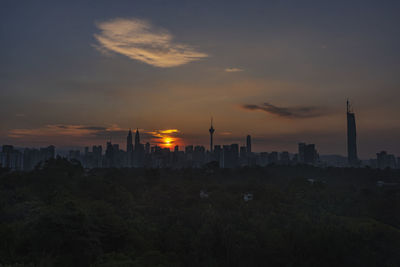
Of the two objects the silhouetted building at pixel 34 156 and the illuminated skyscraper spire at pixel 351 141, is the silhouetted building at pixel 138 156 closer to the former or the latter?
the silhouetted building at pixel 34 156

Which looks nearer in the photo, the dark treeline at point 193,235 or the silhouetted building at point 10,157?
the dark treeline at point 193,235

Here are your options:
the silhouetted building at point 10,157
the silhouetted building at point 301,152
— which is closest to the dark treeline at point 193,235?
the silhouetted building at point 10,157

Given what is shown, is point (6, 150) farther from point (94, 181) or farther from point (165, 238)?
point (165, 238)

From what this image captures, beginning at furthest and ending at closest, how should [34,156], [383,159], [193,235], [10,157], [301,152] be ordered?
[301,152]
[383,159]
[34,156]
[10,157]
[193,235]

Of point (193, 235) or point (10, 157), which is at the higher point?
point (10, 157)

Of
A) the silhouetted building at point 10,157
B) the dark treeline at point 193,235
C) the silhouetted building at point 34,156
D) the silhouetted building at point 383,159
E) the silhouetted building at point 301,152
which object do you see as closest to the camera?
the dark treeline at point 193,235

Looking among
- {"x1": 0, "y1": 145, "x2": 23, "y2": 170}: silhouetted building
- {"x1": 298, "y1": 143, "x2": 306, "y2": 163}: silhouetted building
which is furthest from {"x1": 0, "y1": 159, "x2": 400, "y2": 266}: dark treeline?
{"x1": 298, "y1": 143, "x2": 306, "y2": 163}: silhouetted building

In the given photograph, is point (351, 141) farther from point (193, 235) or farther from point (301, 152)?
point (193, 235)

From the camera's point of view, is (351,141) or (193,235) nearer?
(193,235)

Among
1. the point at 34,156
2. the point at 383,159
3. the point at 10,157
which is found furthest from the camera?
the point at 383,159

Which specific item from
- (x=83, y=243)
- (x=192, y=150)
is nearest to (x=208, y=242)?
(x=83, y=243)

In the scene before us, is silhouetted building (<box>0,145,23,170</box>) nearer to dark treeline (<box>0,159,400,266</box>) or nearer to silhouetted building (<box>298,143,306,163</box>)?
dark treeline (<box>0,159,400,266</box>)

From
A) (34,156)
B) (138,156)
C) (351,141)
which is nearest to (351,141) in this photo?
(351,141)
